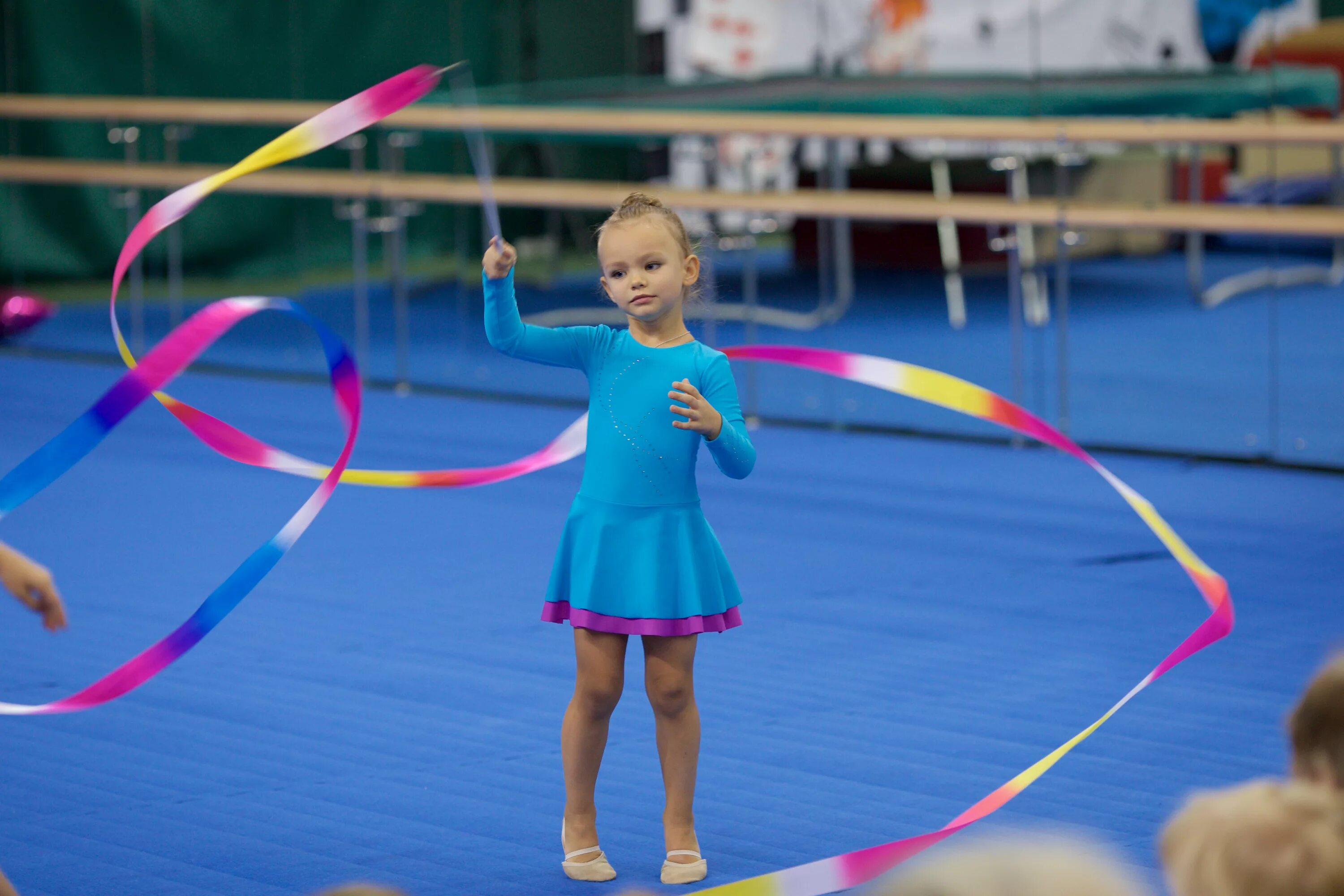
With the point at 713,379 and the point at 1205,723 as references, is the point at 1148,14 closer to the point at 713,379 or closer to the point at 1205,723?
the point at 1205,723

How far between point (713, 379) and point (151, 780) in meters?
1.40

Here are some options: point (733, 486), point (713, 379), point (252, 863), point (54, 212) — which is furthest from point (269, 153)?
point (54, 212)

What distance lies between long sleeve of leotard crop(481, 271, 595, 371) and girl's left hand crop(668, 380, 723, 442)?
30cm

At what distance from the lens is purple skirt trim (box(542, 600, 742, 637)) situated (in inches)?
121

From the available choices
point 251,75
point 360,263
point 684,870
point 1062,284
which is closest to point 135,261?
point 251,75

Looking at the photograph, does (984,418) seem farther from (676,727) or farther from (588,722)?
(588,722)

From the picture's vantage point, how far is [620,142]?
27.7 feet

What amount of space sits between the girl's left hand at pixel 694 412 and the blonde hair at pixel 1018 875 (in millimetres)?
1797

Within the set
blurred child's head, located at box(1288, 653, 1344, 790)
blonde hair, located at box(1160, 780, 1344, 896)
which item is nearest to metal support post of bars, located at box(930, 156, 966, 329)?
blurred child's head, located at box(1288, 653, 1344, 790)

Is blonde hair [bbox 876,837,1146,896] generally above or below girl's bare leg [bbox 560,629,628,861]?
above

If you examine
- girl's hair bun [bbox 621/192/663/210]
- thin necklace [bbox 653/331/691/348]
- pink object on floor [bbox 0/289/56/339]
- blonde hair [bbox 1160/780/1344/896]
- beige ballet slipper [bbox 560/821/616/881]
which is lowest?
pink object on floor [bbox 0/289/56/339]

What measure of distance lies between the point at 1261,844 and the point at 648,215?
1883mm

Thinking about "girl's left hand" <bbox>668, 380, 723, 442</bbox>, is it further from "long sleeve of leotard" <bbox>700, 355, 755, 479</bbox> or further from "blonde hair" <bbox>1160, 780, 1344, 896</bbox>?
"blonde hair" <bbox>1160, 780, 1344, 896</bbox>

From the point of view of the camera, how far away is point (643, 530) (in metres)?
3.11
